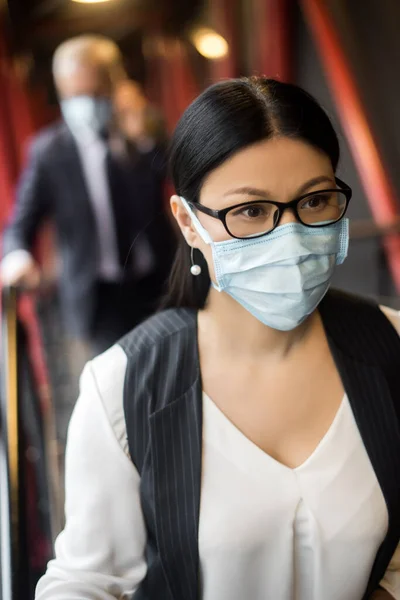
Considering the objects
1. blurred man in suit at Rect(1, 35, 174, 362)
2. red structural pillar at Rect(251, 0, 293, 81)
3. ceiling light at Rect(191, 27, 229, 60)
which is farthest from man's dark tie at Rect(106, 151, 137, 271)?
ceiling light at Rect(191, 27, 229, 60)

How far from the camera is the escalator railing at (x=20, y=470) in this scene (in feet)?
5.15

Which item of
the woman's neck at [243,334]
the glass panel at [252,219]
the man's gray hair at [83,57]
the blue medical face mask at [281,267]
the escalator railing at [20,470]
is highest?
the man's gray hair at [83,57]

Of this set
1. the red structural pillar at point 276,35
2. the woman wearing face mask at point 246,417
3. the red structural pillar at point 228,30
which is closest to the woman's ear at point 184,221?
the woman wearing face mask at point 246,417

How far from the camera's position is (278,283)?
1160mm

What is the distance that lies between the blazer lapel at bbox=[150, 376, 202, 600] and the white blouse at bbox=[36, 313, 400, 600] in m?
0.02

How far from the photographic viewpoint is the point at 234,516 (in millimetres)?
1175

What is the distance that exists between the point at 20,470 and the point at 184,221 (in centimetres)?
90

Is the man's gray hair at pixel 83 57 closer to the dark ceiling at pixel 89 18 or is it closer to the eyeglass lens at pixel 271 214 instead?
the eyeglass lens at pixel 271 214

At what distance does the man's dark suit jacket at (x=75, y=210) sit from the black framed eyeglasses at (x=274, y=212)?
1525mm

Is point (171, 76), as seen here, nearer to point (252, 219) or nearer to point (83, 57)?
point (83, 57)

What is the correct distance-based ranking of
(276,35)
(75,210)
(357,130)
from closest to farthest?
(75,210)
(357,130)
(276,35)

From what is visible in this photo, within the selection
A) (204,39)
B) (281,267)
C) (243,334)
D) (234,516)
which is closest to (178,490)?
(234,516)

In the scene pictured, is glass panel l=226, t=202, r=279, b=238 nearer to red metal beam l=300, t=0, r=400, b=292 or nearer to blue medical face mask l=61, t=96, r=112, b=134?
blue medical face mask l=61, t=96, r=112, b=134

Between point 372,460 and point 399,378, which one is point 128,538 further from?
A: point 399,378
